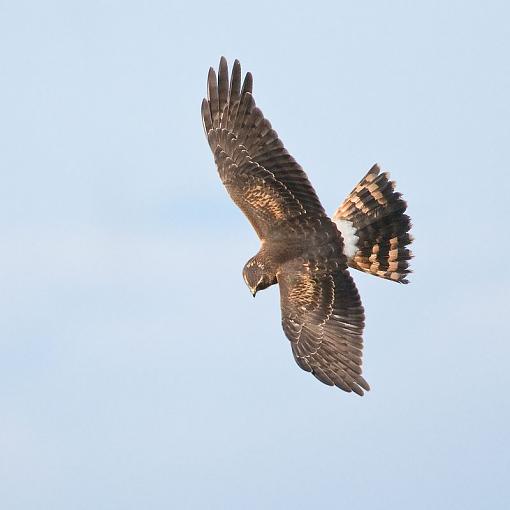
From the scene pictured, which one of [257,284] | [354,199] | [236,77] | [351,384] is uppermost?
[236,77]

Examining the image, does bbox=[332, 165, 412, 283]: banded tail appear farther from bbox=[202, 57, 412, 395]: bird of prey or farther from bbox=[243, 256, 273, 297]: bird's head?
bbox=[243, 256, 273, 297]: bird's head

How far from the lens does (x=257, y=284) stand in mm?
17625

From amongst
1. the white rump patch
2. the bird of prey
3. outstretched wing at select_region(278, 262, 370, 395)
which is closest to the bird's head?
the bird of prey

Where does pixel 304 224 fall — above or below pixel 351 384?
above

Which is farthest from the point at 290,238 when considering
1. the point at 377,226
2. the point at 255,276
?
the point at 377,226

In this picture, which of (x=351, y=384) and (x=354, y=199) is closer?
(x=351, y=384)

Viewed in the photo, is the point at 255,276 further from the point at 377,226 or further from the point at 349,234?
the point at 377,226

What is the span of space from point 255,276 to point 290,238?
63 cm

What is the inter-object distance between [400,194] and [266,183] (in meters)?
1.77

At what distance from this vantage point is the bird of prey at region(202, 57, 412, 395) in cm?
1730

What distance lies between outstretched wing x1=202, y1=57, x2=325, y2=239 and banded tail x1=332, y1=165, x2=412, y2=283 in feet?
2.69

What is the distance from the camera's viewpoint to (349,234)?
714 inches

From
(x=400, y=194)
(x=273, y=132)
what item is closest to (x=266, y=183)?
(x=273, y=132)

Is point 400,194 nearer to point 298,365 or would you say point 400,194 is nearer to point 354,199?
point 354,199
